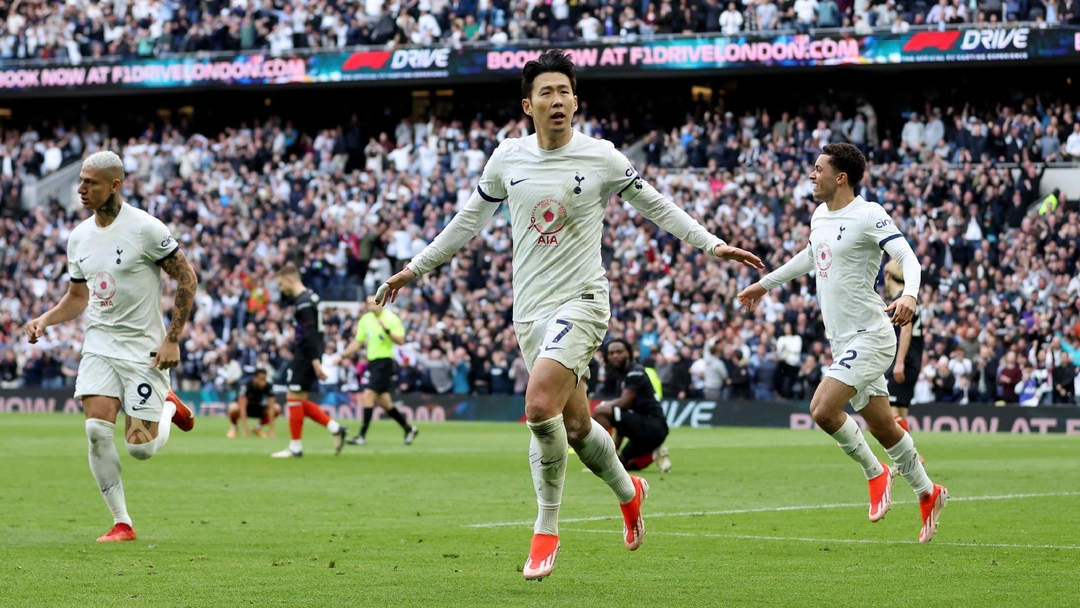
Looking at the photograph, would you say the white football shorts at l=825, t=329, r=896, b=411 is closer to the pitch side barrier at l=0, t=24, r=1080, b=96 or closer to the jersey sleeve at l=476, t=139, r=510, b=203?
the jersey sleeve at l=476, t=139, r=510, b=203

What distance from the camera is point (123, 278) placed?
396 inches

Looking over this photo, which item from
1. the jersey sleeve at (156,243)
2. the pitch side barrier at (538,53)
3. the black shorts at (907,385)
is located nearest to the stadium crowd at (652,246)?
the pitch side barrier at (538,53)

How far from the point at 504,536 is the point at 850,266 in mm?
2902

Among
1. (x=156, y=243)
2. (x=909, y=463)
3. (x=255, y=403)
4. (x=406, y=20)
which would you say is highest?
(x=406, y=20)

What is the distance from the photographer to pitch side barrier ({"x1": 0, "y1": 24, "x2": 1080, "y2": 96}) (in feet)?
110

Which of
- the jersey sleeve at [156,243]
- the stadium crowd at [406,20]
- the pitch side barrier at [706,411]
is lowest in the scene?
the pitch side barrier at [706,411]

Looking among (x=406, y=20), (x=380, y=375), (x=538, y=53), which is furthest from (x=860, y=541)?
(x=406, y=20)

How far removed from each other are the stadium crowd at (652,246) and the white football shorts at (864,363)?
17584 millimetres

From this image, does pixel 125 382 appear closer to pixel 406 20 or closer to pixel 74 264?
pixel 74 264

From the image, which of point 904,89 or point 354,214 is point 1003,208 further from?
point 354,214

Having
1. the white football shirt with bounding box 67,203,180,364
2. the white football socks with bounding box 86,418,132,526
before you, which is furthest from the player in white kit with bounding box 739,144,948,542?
the white football socks with bounding box 86,418,132,526

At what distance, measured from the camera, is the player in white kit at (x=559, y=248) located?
7973 mm

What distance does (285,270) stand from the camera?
61.1ft

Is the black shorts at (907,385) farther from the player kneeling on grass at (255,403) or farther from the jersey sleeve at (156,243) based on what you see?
the player kneeling on grass at (255,403)
